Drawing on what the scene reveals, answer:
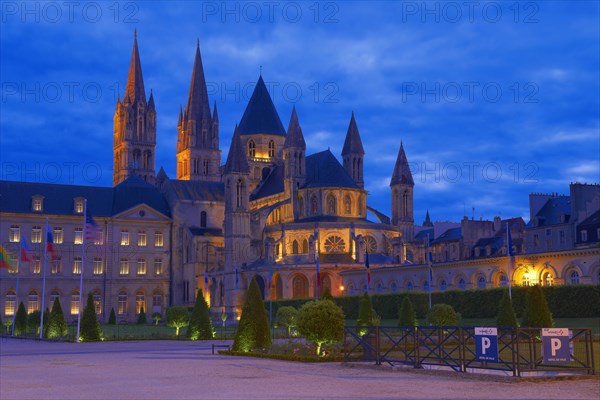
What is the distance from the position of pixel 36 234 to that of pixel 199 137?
40682 millimetres

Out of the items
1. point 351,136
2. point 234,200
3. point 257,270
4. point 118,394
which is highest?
point 351,136

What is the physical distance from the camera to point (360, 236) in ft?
293

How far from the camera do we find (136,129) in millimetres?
123438

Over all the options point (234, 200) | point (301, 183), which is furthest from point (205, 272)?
point (301, 183)

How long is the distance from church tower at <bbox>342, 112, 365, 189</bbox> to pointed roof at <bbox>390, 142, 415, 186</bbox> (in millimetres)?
5566

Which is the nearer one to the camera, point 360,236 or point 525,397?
point 525,397

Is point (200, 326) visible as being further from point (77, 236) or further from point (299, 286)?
point (77, 236)

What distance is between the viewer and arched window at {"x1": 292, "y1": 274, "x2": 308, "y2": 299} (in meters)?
87.2

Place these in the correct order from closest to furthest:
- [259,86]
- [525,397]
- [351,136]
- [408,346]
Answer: [525,397], [408,346], [351,136], [259,86]

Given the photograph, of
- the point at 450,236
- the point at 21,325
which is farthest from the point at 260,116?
the point at 21,325

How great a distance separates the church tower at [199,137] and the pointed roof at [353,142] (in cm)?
2602

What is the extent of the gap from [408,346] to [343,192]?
235 ft

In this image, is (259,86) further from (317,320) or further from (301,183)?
(317,320)

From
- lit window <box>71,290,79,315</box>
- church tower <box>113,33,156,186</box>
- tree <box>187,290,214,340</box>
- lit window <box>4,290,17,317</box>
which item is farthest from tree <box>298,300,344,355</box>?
church tower <box>113,33,156,186</box>
